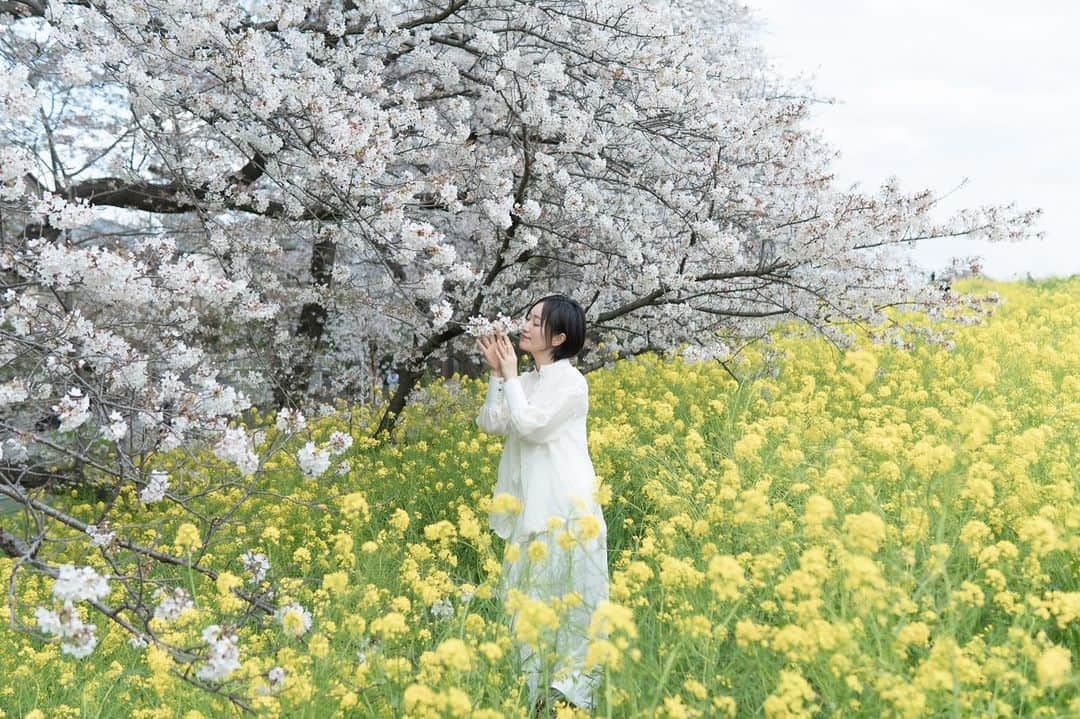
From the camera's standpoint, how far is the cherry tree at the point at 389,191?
4.64 meters

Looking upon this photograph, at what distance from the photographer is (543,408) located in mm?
4492

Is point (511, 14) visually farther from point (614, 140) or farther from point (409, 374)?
point (409, 374)

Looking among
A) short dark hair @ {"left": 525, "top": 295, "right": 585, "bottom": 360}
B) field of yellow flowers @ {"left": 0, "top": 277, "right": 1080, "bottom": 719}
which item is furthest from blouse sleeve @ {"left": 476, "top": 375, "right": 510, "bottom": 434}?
field of yellow flowers @ {"left": 0, "top": 277, "right": 1080, "bottom": 719}

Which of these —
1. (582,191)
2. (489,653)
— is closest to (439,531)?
(489,653)

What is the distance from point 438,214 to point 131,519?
376cm

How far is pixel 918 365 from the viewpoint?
944 cm

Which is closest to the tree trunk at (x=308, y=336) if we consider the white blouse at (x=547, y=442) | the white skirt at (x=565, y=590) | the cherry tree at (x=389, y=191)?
the cherry tree at (x=389, y=191)

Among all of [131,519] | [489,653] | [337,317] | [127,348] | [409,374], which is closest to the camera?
[489,653]

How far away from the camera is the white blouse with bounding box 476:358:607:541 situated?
176 inches

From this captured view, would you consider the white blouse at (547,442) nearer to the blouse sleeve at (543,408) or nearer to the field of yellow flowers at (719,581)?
the blouse sleeve at (543,408)

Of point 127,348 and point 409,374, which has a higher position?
point 409,374

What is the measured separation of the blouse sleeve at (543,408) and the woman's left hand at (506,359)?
0.06 meters

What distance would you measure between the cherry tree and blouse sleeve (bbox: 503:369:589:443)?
946 mm

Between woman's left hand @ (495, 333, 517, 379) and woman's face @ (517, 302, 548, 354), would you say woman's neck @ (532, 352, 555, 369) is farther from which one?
woman's left hand @ (495, 333, 517, 379)
